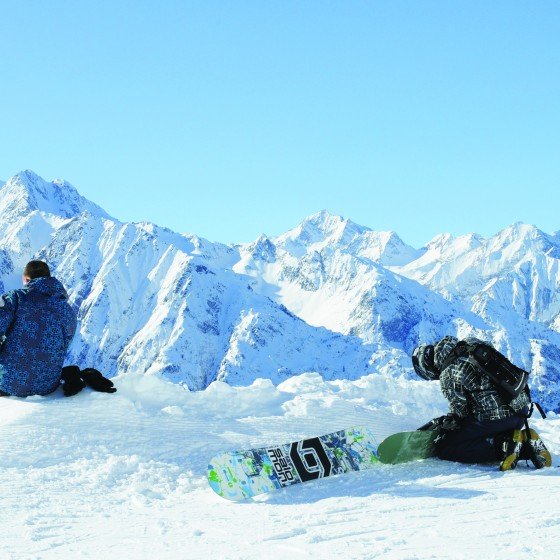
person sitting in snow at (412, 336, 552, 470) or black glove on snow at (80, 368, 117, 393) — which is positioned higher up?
black glove on snow at (80, 368, 117, 393)

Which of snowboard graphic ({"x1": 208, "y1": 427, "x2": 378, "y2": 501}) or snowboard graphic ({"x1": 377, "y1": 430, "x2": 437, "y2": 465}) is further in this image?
snowboard graphic ({"x1": 377, "y1": 430, "x2": 437, "y2": 465})

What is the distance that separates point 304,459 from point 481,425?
2.21 metres

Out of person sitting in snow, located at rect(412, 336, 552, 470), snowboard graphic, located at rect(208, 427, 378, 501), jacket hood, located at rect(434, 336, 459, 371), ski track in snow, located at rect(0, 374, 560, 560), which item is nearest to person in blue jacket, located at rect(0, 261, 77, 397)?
ski track in snow, located at rect(0, 374, 560, 560)

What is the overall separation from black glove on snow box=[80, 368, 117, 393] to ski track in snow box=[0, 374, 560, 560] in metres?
0.16

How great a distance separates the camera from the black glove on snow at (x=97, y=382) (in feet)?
33.3

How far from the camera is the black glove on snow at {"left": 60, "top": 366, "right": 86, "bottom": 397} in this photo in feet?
32.8

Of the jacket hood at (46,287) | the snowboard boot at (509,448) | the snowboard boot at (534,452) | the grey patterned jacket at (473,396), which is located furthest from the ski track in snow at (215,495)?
the jacket hood at (46,287)

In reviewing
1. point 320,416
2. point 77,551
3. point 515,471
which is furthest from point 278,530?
point 320,416

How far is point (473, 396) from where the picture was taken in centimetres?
834

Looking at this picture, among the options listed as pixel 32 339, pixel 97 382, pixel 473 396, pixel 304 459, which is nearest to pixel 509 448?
pixel 473 396

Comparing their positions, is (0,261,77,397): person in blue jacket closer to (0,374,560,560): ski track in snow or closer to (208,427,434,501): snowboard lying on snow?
(0,374,560,560): ski track in snow

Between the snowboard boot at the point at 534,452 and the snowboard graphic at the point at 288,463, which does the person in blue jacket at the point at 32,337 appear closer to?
the snowboard graphic at the point at 288,463

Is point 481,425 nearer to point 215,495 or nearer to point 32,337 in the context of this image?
point 215,495

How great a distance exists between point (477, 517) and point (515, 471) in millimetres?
2290
